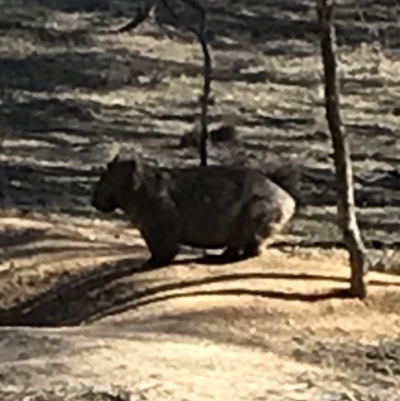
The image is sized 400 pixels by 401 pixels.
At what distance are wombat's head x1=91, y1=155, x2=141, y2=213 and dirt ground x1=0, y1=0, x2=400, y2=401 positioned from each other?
22.7 inches

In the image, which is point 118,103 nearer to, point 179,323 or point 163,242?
point 163,242

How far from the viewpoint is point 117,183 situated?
14.7m

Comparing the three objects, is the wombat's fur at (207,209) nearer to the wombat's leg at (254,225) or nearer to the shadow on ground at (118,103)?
the wombat's leg at (254,225)

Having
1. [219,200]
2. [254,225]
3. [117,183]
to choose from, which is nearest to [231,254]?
[254,225]

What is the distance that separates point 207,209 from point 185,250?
1696 millimetres

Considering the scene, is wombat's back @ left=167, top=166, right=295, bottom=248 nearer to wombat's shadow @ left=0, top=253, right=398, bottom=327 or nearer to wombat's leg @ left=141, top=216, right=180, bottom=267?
wombat's leg @ left=141, top=216, right=180, bottom=267

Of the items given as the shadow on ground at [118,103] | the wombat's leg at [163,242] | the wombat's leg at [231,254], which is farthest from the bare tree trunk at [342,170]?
the shadow on ground at [118,103]

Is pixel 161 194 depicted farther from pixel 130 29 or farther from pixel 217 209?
pixel 130 29

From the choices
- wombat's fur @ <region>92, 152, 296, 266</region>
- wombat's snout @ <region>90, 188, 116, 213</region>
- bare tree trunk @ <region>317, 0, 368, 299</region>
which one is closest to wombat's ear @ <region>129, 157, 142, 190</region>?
wombat's fur @ <region>92, 152, 296, 266</region>

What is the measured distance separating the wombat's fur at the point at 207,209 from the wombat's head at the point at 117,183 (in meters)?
0.01

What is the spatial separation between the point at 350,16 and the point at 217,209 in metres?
24.5

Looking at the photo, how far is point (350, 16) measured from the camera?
37.9 meters

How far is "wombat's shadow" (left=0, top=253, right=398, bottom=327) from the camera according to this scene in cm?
1288

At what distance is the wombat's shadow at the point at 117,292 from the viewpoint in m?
12.9
